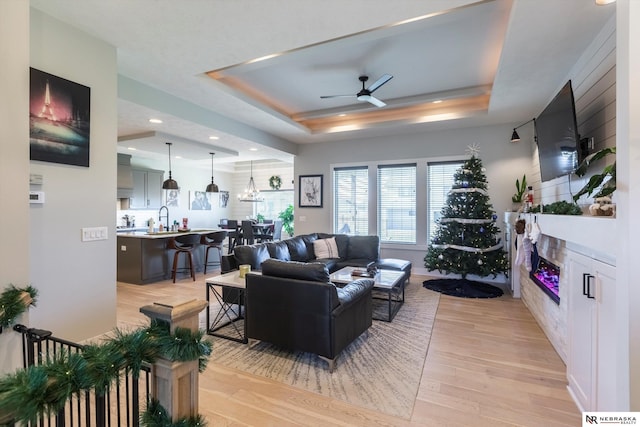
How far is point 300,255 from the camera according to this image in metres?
5.25

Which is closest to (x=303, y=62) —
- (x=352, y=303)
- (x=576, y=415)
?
(x=352, y=303)

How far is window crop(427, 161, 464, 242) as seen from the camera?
599 cm

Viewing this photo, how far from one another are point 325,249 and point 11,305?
14.5 ft

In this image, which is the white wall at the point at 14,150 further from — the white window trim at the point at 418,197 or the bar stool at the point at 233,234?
the bar stool at the point at 233,234

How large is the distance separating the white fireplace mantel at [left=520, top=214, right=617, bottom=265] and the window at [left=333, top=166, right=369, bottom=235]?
171 inches

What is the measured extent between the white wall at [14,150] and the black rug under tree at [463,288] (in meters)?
5.03

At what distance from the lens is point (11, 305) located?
1588 mm

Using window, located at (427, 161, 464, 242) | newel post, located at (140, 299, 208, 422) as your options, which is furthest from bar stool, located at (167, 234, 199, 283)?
newel post, located at (140, 299, 208, 422)

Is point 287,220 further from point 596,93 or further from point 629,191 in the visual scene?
point 629,191

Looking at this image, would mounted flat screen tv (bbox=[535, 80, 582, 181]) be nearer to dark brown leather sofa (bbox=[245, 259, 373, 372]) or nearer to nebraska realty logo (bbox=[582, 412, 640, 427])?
nebraska realty logo (bbox=[582, 412, 640, 427])

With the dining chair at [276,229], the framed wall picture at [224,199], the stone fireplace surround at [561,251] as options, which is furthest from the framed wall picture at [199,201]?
the stone fireplace surround at [561,251]

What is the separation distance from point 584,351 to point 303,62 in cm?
388

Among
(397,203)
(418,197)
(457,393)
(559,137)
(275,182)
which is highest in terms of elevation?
(275,182)

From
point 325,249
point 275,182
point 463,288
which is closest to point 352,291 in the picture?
point 325,249
